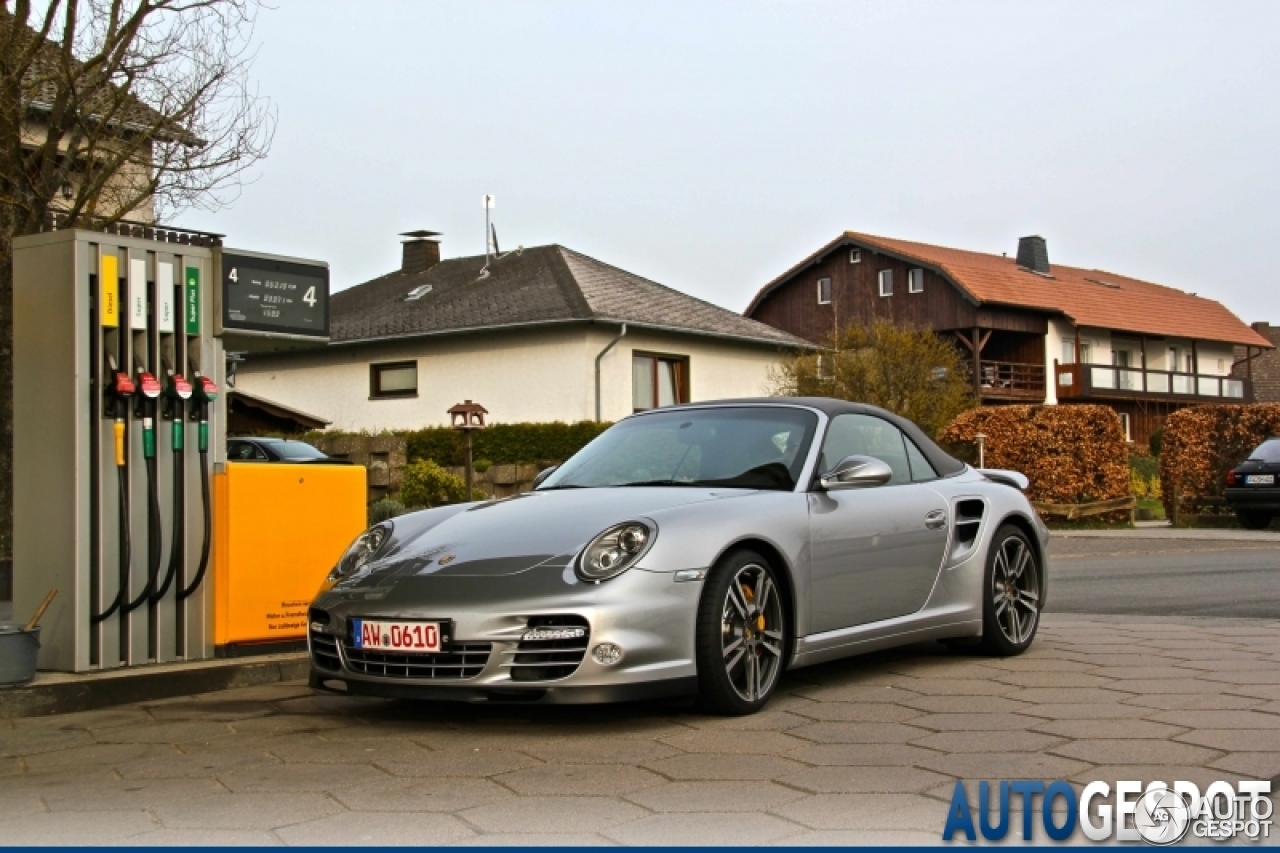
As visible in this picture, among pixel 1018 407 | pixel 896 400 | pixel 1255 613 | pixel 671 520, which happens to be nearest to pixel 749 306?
pixel 896 400

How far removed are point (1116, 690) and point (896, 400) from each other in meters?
27.4

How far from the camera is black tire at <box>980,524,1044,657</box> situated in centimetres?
761

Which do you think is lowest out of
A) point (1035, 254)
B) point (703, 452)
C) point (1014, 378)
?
point (703, 452)

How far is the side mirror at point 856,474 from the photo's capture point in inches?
260

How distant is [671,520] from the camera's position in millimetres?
5922

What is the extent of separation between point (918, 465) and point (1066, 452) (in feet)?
59.3

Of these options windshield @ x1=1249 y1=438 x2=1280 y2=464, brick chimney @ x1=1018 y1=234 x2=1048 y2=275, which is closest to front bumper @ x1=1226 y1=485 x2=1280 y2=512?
windshield @ x1=1249 y1=438 x2=1280 y2=464

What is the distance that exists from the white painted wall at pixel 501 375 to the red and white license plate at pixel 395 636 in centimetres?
2556

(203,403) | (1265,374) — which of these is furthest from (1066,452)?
(1265,374)

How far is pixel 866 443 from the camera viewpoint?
7.39 m

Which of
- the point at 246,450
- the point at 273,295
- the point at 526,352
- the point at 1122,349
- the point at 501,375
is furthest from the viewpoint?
the point at 1122,349

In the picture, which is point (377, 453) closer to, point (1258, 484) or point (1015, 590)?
point (1258, 484)

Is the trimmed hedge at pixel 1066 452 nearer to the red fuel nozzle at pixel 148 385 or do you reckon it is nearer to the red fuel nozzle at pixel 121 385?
the red fuel nozzle at pixel 148 385

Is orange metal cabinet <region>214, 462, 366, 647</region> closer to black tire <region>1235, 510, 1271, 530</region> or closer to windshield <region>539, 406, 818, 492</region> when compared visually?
windshield <region>539, 406, 818, 492</region>
